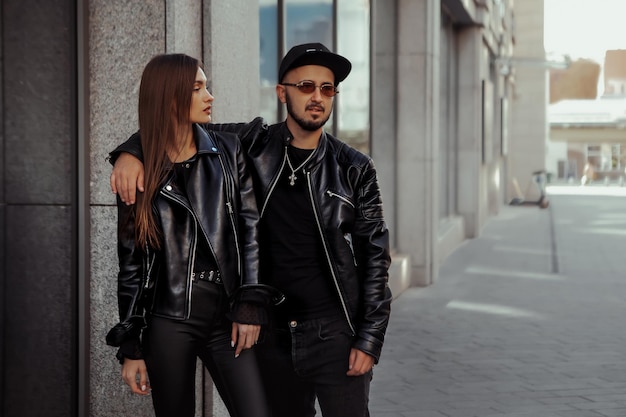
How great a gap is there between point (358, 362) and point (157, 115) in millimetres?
1066

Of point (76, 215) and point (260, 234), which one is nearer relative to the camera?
point (260, 234)

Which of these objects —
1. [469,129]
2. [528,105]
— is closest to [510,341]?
[469,129]

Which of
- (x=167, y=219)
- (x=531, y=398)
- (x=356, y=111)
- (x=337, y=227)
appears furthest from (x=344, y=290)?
(x=356, y=111)

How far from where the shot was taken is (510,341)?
28.1 ft

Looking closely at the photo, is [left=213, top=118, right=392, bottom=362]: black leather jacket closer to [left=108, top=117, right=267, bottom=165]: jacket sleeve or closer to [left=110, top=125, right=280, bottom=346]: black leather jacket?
[left=108, top=117, right=267, bottom=165]: jacket sleeve

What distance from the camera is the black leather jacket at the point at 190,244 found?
319 centimetres

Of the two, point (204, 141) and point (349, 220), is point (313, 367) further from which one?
point (204, 141)

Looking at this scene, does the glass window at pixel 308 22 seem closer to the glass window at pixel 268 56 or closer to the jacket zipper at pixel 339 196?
the glass window at pixel 268 56

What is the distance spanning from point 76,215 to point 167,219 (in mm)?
1954

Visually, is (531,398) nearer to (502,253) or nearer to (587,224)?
(502,253)

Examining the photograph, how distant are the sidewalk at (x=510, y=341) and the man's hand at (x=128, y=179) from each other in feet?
11.2

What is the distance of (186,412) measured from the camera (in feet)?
10.8

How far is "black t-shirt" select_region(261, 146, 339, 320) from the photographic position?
3395 mm

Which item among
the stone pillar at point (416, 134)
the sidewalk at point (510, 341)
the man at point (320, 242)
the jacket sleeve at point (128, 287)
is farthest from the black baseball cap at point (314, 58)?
the stone pillar at point (416, 134)
